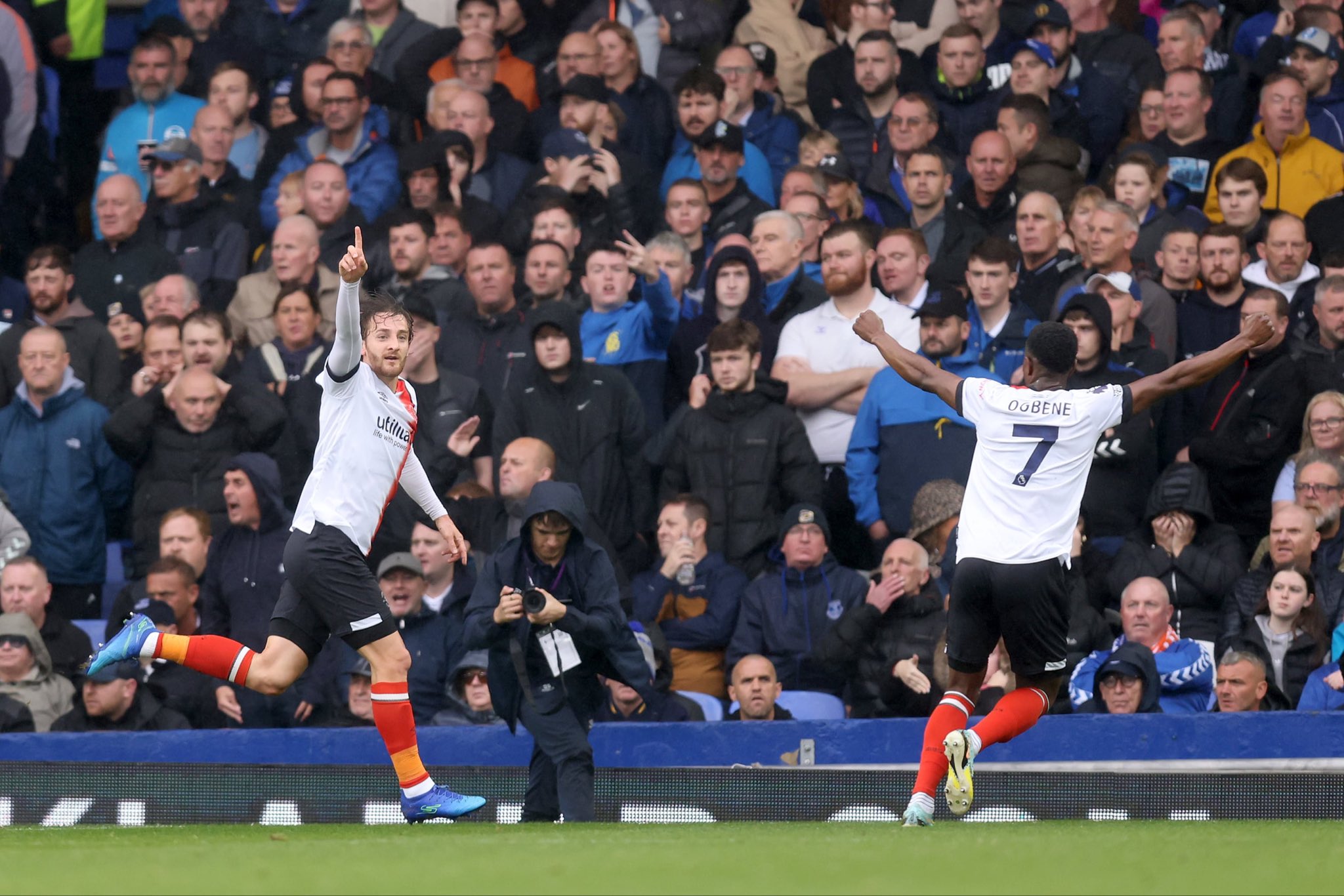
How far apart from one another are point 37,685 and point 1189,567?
6586 millimetres

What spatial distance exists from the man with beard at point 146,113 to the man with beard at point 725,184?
14.2 ft

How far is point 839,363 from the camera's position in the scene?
12.7 metres

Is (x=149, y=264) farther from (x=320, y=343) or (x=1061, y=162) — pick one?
(x=1061, y=162)

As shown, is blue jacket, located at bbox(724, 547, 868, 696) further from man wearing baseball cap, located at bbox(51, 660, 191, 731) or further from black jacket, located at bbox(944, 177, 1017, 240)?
man wearing baseball cap, located at bbox(51, 660, 191, 731)

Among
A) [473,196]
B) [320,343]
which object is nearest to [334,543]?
[320,343]

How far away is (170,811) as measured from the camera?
10.6 m

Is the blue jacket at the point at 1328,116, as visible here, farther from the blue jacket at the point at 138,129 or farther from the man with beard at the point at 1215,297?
the blue jacket at the point at 138,129

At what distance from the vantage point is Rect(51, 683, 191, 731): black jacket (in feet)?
37.9

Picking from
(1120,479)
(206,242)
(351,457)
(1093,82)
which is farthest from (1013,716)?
(206,242)

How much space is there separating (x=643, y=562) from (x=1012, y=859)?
18.5 ft

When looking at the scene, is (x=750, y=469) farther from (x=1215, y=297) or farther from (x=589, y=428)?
(x=1215, y=297)

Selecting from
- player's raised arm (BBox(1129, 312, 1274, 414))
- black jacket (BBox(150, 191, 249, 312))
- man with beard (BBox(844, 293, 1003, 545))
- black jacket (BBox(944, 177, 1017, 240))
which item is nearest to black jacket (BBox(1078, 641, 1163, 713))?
man with beard (BBox(844, 293, 1003, 545))

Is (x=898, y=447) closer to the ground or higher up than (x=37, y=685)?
higher up

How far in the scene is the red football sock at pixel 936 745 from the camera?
830cm
